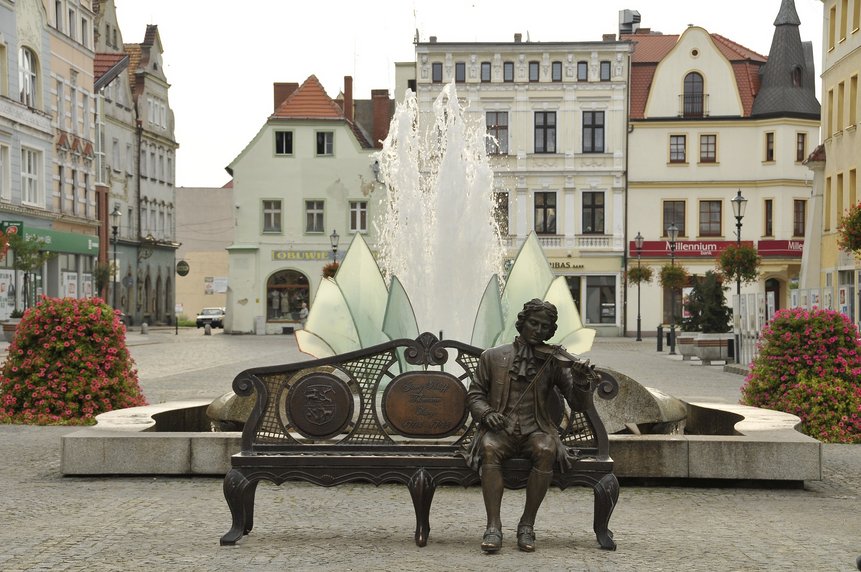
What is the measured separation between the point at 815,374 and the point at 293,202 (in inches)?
1953

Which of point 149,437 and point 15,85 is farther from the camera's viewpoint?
point 15,85

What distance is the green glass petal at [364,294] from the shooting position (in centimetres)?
1164

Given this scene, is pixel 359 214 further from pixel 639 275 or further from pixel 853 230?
pixel 853 230

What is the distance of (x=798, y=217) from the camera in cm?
5969

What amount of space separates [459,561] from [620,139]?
5495cm

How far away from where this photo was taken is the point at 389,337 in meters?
10.7

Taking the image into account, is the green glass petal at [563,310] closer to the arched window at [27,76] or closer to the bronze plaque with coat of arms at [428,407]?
the bronze plaque with coat of arms at [428,407]

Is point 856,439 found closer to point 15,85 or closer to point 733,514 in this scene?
point 733,514

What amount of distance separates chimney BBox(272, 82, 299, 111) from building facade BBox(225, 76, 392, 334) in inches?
197

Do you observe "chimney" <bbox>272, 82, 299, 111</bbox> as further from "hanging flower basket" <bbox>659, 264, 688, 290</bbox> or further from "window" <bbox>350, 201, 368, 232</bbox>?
"hanging flower basket" <bbox>659, 264, 688, 290</bbox>

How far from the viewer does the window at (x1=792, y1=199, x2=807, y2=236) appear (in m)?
59.6

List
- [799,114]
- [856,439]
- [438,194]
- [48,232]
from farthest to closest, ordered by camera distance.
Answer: [799,114], [48,232], [438,194], [856,439]

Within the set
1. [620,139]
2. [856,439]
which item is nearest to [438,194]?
[856,439]

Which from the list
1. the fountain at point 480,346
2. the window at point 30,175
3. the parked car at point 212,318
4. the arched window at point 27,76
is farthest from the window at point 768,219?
the fountain at point 480,346
